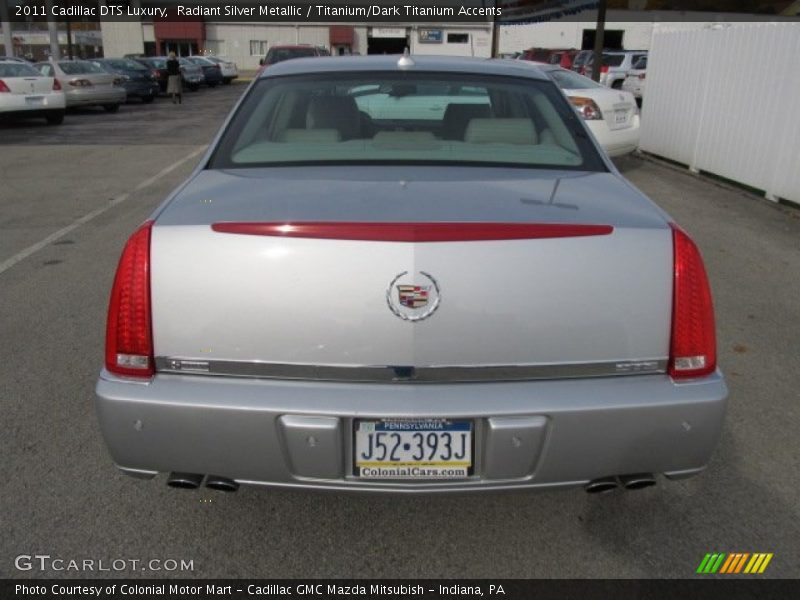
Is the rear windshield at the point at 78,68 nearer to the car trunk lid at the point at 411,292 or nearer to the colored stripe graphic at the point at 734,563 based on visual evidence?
the car trunk lid at the point at 411,292

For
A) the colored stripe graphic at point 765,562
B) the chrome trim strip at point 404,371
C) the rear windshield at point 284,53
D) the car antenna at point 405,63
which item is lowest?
the colored stripe graphic at point 765,562

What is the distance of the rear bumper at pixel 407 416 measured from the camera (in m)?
2.06

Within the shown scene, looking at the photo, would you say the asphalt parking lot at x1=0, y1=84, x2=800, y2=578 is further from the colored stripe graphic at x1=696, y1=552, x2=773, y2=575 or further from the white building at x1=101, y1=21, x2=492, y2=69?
the white building at x1=101, y1=21, x2=492, y2=69

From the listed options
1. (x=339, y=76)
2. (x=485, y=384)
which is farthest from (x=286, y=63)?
(x=485, y=384)

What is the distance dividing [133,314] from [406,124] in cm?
177

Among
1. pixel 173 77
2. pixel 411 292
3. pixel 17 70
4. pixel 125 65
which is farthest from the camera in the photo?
pixel 125 65

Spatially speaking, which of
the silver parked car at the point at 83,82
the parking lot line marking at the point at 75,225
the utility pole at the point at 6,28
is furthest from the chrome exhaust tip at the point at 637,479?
the utility pole at the point at 6,28

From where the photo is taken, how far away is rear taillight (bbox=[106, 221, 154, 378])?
7.07 ft

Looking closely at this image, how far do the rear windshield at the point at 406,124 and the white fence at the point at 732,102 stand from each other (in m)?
6.21

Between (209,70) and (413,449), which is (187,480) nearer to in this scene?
(413,449)

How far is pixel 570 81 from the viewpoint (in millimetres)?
10938

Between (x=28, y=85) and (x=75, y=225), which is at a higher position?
(x=28, y=85)

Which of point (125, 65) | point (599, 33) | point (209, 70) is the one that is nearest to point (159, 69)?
point (125, 65)

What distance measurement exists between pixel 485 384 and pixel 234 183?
3.80 ft
